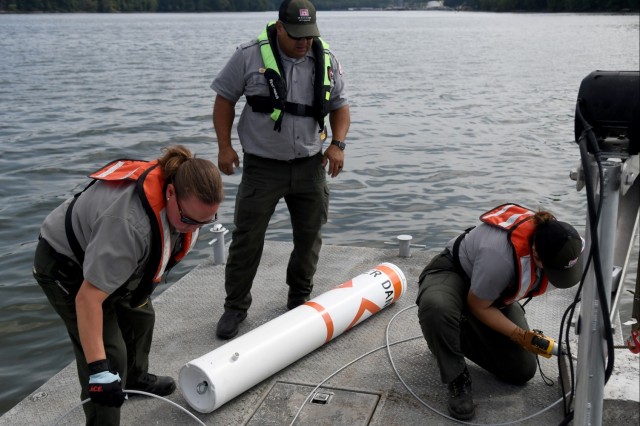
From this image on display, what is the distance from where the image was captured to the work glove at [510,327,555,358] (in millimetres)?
4055

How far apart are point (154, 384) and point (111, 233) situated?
57.7 inches

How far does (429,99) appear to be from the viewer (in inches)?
798

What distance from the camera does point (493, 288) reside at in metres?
3.96

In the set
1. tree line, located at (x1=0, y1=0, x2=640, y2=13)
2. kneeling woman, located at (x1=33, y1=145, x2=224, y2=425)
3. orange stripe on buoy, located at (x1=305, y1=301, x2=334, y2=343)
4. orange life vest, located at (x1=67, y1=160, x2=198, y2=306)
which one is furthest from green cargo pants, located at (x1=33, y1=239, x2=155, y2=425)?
tree line, located at (x1=0, y1=0, x2=640, y2=13)

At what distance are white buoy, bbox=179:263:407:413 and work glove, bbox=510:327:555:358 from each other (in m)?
1.18

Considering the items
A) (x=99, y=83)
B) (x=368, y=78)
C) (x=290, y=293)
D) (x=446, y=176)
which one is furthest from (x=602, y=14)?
(x=290, y=293)

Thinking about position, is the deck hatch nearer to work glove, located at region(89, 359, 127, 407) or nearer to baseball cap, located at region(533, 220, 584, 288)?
work glove, located at region(89, 359, 127, 407)

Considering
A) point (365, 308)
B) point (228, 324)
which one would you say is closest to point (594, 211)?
point (365, 308)

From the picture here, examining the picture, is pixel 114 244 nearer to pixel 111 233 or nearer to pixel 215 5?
pixel 111 233

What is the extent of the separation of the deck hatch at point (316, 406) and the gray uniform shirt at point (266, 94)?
1.48m

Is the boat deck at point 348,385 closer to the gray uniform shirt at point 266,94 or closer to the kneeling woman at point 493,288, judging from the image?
the kneeling woman at point 493,288

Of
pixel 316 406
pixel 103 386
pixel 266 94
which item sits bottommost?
pixel 316 406

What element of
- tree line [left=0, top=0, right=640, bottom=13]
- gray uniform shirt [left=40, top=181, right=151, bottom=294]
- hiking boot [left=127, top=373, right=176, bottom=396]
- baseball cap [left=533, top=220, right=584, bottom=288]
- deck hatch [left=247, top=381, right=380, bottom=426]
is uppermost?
tree line [left=0, top=0, right=640, bottom=13]

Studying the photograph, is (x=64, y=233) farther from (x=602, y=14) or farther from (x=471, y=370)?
(x=602, y=14)
